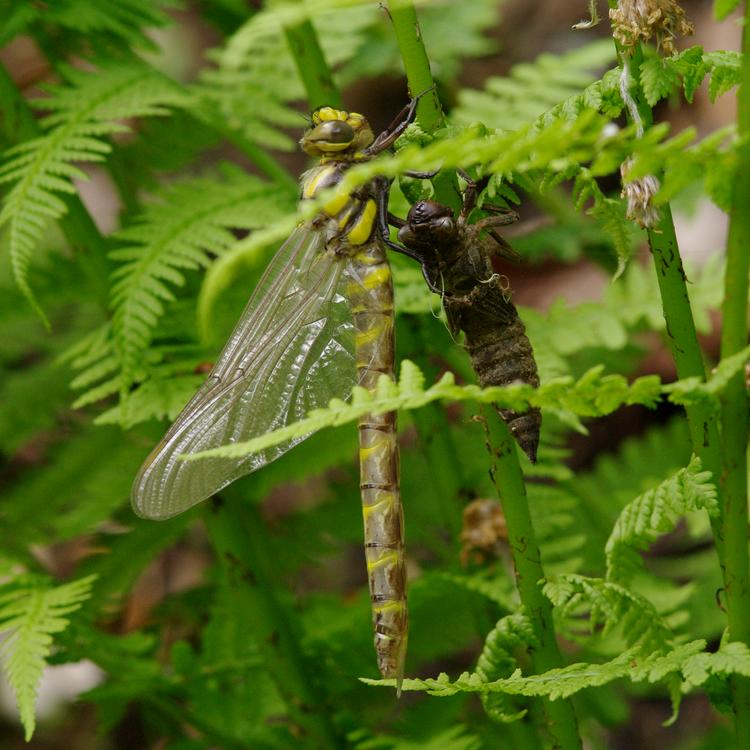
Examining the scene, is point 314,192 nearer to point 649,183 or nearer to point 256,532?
point 649,183

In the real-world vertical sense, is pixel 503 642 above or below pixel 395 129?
below

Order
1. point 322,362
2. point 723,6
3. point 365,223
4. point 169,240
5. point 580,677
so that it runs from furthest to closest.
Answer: point 322,362 → point 169,240 → point 365,223 → point 580,677 → point 723,6

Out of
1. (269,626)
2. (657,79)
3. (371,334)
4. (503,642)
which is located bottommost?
(269,626)

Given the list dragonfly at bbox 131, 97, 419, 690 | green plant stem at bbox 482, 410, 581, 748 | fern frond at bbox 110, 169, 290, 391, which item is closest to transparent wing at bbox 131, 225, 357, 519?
dragonfly at bbox 131, 97, 419, 690

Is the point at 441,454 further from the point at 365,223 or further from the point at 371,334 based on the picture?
the point at 365,223

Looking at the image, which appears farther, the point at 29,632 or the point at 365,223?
the point at 365,223

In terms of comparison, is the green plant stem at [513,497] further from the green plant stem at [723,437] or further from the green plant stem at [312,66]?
the green plant stem at [312,66]

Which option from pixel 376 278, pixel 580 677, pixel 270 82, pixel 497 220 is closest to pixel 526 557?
pixel 580 677
